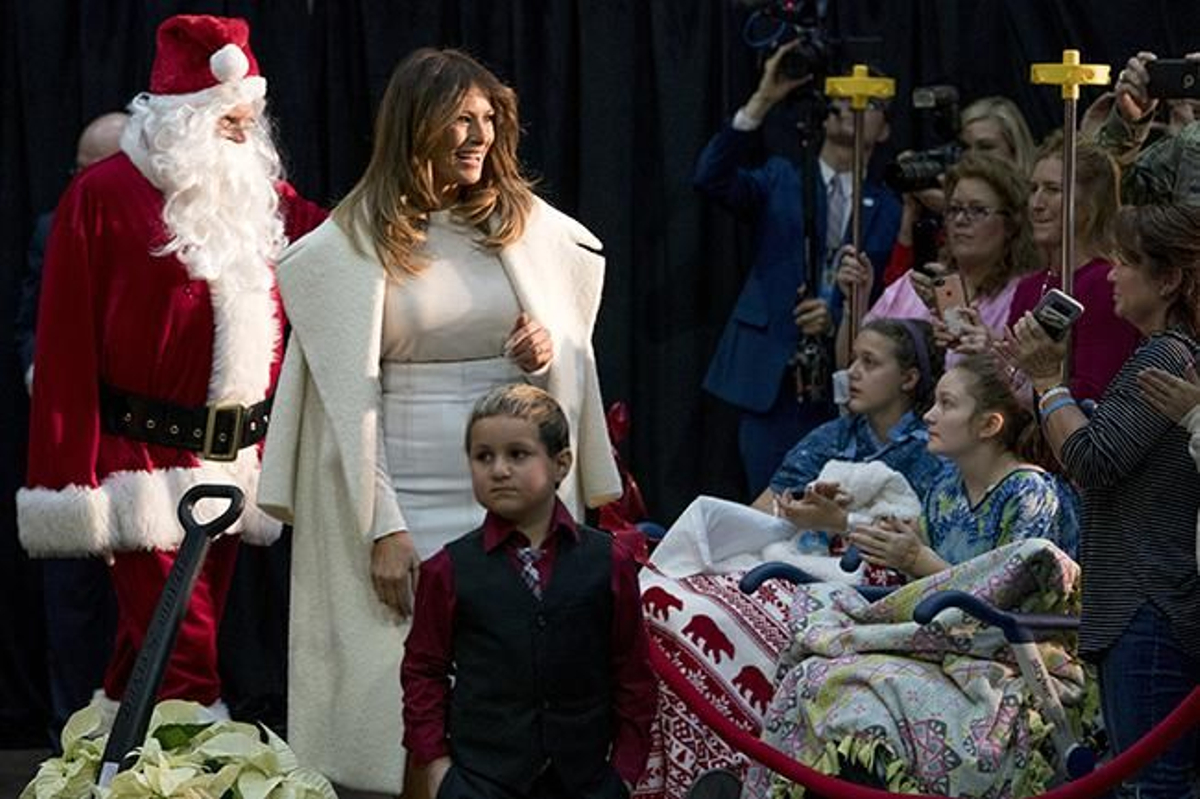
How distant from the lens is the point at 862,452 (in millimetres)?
6246

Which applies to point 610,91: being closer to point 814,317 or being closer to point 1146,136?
point 814,317

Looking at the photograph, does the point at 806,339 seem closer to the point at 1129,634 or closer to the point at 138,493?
the point at 138,493

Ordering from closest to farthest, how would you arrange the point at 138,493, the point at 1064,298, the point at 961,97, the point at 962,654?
the point at 1064,298
the point at 962,654
the point at 138,493
the point at 961,97

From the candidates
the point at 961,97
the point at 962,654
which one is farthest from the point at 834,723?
the point at 961,97

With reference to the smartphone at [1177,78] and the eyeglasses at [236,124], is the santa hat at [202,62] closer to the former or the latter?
the eyeglasses at [236,124]

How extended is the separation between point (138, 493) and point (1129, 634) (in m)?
2.44

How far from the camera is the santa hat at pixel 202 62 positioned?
636 centimetres

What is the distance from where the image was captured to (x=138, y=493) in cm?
621

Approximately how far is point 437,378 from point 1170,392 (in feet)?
4.49

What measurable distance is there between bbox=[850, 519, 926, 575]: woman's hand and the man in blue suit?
5.64 ft

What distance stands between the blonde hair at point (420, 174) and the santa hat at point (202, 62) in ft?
4.12

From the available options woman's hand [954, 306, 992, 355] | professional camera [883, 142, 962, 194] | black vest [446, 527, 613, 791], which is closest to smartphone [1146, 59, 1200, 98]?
woman's hand [954, 306, 992, 355]

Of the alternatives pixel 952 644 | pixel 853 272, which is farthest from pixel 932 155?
pixel 952 644

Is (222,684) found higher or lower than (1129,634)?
lower
